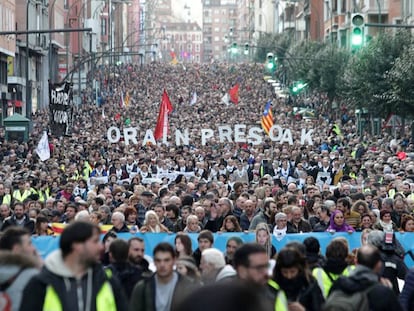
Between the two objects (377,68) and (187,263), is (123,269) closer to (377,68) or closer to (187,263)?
(187,263)

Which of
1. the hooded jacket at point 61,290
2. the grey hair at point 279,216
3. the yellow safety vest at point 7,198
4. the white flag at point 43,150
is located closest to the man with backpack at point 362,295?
the hooded jacket at point 61,290

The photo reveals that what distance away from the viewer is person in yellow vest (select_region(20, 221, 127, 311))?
24.8 ft

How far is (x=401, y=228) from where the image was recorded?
16.7m

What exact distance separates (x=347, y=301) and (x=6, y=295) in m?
1.93

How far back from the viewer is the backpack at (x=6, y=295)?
787 centimetres

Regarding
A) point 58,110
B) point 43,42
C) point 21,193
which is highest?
point 43,42

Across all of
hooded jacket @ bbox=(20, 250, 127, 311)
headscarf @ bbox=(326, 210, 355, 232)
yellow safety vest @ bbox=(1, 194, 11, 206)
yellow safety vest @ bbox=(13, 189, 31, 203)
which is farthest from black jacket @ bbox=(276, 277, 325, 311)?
yellow safety vest @ bbox=(13, 189, 31, 203)

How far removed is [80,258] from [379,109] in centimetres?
4375

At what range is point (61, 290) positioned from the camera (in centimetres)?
761

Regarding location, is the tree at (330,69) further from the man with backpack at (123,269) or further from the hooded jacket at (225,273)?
the hooded jacket at (225,273)

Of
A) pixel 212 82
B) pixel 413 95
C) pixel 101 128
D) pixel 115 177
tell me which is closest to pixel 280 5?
pixel 212 82

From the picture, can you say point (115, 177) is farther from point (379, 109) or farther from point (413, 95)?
point (379, 109)

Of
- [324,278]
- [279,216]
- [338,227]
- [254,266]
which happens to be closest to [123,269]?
[324,278]

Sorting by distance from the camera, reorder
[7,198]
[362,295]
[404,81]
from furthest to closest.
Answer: [404,81]
[7,198]
[362,295]
